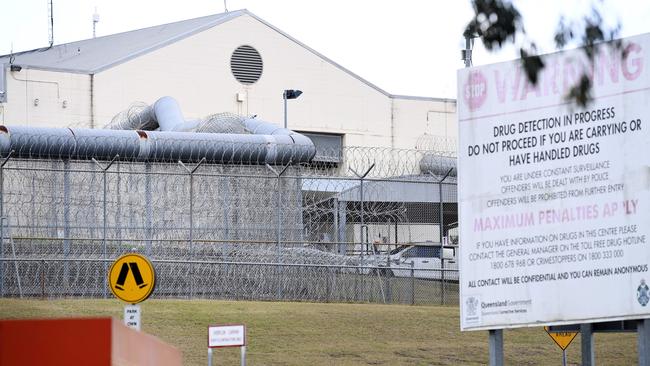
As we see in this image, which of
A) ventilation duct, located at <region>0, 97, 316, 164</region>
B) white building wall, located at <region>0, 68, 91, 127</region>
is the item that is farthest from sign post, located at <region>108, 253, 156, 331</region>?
white building wall, located at <region>0, 68, 91, 127</region>

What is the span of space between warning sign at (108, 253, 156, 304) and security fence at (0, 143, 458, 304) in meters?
8.55

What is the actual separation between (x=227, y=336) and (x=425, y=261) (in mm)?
14221

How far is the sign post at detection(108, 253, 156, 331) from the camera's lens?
15.9 m

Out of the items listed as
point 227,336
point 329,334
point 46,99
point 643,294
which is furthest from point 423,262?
point 643,294

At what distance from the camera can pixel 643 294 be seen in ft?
45.0

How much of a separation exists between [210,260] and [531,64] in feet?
57.7

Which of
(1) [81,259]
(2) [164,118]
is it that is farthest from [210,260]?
(2) [164,118]

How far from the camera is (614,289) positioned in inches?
548

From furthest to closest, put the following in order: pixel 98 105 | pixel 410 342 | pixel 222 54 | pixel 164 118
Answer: pixel 222 54, pixel 98 105, pixel 164 118, pixel 410 342

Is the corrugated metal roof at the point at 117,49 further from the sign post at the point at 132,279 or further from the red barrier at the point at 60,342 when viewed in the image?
the red barrier at the point at 60,342

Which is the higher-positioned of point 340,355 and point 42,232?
point 42,232

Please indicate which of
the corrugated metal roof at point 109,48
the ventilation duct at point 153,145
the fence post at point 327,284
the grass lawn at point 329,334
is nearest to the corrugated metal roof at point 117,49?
the corrugated metal roof at point 109,48

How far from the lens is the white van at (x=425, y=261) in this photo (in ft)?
92.6

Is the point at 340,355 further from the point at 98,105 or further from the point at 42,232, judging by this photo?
the point at 98,105
